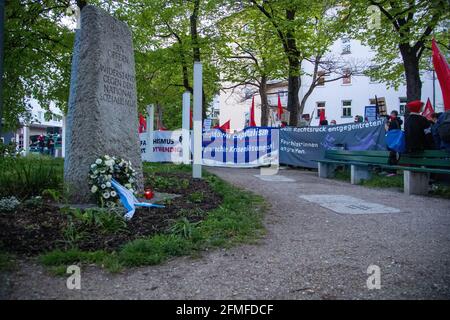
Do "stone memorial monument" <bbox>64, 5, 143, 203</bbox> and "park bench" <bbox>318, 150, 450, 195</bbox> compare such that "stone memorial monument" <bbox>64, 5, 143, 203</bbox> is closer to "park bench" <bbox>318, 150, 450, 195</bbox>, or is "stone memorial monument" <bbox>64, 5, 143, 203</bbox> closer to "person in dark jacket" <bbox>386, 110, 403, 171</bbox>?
"park bench" <bbox>318, 150, 450, 195</bbox>

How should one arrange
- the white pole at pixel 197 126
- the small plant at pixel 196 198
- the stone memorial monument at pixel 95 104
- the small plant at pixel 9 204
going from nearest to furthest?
the small plant at pixel 9 204 < the stone memorial monument at pixel 95 104 < the small plant at pixel 196 198 < the white pole at pixel 197 126

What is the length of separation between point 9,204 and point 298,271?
3.77 meters

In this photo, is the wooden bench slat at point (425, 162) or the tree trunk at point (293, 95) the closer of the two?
the wooden bench slat at point (425, 162)

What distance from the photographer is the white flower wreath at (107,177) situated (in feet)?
19.1

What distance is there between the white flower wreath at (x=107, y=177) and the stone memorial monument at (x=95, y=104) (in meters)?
0.19

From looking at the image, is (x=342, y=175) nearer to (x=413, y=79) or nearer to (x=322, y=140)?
(x=322, y=140)

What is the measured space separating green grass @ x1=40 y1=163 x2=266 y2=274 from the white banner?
1330cm

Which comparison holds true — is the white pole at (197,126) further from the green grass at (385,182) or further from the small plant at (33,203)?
the small plant at (33,203)

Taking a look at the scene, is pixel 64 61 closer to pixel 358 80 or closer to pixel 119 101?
pixel 119 101

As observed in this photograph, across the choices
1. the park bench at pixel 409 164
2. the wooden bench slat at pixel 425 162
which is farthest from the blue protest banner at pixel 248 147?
the wooden bench slat at pixel 425 162

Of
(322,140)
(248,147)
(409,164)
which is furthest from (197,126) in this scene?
(248,147)

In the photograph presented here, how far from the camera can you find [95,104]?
244 inches

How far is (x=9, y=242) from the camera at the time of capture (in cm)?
404
